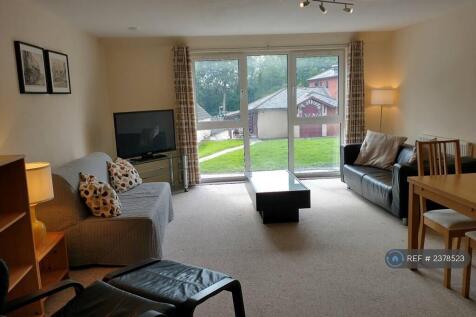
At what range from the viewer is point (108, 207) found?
9.71ft

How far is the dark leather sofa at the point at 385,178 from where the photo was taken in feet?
11.7

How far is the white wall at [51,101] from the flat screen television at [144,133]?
37 cm

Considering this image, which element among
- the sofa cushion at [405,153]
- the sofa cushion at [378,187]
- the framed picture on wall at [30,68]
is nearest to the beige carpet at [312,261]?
the sofa cushion at [378,187]

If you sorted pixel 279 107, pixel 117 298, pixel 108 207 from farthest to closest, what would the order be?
pixel 279 107 → pixel 108 207 → pixel 117 298

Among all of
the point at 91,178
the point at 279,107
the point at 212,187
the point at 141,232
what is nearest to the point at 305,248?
the point at 141,232

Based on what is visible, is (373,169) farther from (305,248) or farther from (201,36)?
(201,36)

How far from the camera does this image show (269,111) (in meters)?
5.87

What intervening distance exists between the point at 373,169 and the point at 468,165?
1190 millimetres

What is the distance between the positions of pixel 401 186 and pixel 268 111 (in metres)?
2.77

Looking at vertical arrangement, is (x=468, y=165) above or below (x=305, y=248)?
above

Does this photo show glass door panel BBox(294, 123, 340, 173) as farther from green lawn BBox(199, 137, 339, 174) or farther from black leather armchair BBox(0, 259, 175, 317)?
black leather armchair BBox(0, 259, 175, 317)

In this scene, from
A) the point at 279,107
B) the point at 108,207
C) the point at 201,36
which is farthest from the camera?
the point at 279,107

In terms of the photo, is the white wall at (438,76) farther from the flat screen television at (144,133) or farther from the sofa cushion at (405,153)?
the flat screen television at (144,133)

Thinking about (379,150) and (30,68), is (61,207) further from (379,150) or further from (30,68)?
(379,150)
